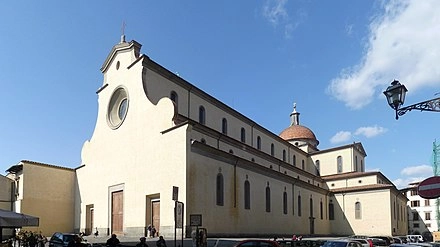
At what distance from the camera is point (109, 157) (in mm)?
36719

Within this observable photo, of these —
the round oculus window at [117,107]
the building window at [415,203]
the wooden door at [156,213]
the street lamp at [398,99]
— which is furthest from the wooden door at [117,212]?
the building window at [415,203]

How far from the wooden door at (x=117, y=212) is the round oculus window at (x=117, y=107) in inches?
239

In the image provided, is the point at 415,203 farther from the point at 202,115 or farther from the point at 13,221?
the point at 13,221

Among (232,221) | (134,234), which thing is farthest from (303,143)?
(134,234)

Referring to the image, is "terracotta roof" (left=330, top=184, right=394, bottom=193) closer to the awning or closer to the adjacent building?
the adjacent building

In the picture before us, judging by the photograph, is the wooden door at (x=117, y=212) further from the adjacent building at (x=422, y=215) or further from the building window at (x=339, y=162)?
the adjacent building at (x=422, y=215)

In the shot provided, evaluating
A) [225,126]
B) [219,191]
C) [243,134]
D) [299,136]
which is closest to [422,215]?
[299,136]

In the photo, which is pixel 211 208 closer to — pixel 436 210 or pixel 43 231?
pixel 43 231

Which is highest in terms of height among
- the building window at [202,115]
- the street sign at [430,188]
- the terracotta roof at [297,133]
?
the terracotta roof at [297,133]

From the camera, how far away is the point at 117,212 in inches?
1359

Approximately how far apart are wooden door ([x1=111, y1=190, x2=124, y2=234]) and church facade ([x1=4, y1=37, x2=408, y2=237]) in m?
0.08

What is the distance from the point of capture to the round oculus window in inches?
1465

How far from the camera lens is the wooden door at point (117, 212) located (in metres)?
33.9

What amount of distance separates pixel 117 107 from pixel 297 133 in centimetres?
3617
